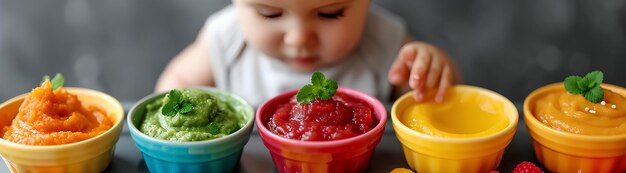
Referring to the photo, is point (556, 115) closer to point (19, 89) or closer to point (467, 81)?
point (467, 81)

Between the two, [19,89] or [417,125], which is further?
[19,89]

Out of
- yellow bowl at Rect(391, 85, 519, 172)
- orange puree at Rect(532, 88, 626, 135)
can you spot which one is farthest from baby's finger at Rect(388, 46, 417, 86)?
orange puree at Rect(532, 88, 626, 135)

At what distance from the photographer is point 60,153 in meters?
0.83

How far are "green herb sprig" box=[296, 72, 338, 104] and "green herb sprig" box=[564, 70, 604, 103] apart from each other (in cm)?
32

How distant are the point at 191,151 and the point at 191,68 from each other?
1.96ft

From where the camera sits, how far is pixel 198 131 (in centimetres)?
87

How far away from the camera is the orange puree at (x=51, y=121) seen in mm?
849

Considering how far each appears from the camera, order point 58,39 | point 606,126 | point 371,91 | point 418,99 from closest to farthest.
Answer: point 606,126, point 418,99, point 371,91, point 58,39

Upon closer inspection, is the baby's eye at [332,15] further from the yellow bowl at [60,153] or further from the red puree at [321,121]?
the yellow bowl at [60,153]

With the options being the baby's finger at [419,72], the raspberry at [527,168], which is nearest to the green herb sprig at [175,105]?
the baby's finger at [419,72]

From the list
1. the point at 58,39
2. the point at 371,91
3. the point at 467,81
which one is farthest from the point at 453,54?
the point at 58,39

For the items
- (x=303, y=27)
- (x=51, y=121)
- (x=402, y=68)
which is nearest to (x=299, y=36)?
(x=303, y=27)

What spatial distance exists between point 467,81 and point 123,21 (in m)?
0.77

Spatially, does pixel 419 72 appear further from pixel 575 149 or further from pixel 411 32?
pixel 411 32
